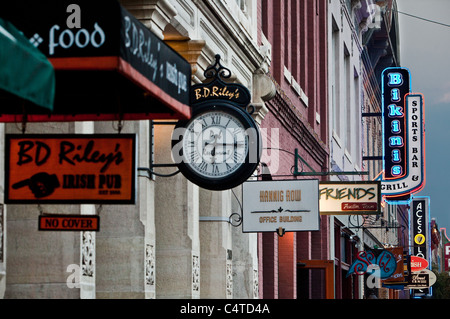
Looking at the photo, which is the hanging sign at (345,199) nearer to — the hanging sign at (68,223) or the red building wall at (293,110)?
the red building wall at (293,110)

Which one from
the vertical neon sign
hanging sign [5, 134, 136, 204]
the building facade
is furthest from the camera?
the vertical neon sign

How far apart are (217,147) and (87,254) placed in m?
2.52

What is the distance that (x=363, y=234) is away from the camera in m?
41.1

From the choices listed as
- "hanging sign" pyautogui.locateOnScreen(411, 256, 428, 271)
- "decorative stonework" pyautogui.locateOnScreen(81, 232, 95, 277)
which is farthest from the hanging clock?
"hanging sign" pyautogui.locateOnScreen(411, 256, 428, 271)

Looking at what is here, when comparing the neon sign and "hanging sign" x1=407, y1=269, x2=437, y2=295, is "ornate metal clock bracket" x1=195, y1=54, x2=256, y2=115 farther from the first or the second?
"hanging sign" x1=407, y1=269, x2=437, y2=295

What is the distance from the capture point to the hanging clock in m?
12.5

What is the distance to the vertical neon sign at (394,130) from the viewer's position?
39.6 metres

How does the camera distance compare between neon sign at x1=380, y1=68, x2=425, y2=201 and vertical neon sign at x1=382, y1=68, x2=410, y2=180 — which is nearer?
neon sign at x1=380, y1=68, x2=425, y2=201

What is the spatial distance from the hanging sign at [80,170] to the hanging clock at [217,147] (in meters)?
4.21

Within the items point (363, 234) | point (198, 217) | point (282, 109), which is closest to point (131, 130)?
point (198, 217)

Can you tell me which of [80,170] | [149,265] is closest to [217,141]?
[149,265]

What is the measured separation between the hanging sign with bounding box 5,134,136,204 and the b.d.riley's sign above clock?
4206 millimetres

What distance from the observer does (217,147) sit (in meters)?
12.5

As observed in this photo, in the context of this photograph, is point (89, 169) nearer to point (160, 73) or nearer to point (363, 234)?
point (160, 73)
